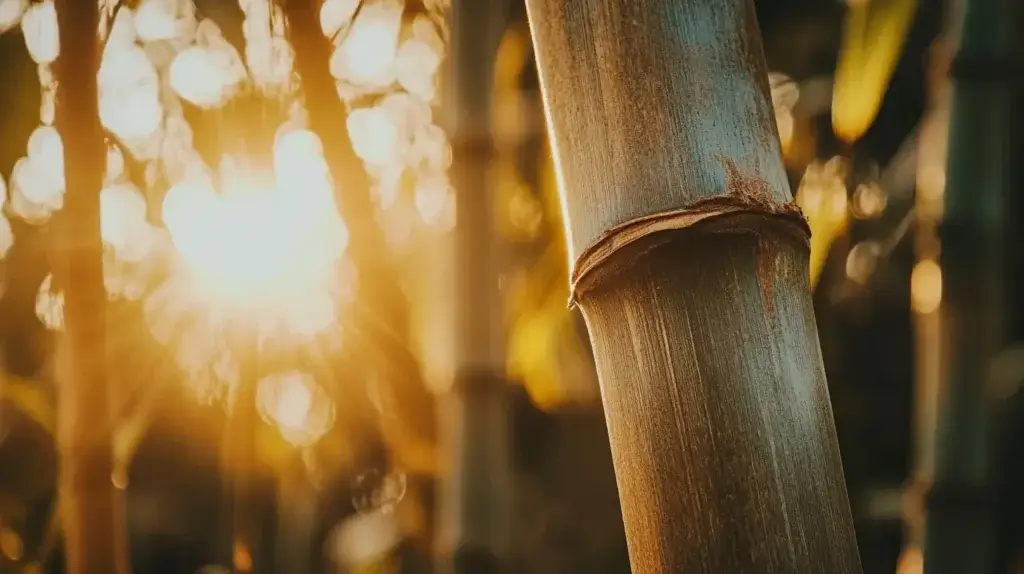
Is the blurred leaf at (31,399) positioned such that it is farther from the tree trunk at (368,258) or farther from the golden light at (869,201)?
the golden light at (869,201)

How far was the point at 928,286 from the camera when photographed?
836mm

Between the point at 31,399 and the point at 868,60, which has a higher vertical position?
the point at 868,60

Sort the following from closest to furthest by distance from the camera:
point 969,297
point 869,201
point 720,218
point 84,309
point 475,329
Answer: point 720,218 < point 84,309 < point 969,297 < point 475,329 < point 869,201

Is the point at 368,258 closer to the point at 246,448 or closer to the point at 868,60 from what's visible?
the point at 246,448

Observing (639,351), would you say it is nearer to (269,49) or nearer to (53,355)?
(269,49)

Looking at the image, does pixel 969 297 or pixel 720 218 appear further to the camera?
pixel 969 297

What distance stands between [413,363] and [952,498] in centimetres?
58

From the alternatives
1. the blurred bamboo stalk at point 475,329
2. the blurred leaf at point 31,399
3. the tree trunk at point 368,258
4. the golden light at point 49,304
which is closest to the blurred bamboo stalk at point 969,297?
the blurred bamboo stalk at point 475,329

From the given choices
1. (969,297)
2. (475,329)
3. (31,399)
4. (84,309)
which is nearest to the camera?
(84,309)

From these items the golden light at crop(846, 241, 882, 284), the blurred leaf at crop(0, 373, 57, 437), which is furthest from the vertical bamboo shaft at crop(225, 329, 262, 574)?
the golden light at crop(846, 241, 882, 284)

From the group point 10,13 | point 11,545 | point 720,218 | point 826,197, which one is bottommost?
point 11,545

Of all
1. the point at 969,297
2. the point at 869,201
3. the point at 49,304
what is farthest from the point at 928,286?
the point at 49,304

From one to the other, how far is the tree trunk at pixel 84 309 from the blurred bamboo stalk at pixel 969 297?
25.4 inches

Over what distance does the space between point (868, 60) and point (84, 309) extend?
0.65m
